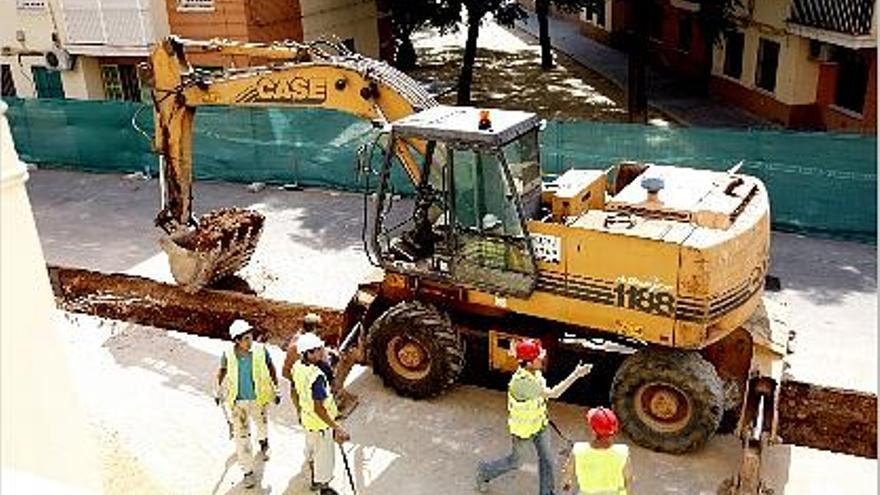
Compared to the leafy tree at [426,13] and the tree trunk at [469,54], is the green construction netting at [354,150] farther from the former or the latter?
the leafy tree at [426,13]

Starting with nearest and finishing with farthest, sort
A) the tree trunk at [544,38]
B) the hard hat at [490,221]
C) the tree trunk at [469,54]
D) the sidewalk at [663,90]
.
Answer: the hard hat at [490,221], the tree trunk at [469,54], the sidewalk at [663,90], the tree trunk at [544,38]

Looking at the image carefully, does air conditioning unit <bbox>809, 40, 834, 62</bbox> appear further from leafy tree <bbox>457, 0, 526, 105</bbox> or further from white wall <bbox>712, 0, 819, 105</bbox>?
leafy tree <bbox>457, 0, 526, 105</bbox>

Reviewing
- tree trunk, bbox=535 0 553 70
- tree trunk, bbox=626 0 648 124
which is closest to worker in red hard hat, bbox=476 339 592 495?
tree trunk, bbox=626 0 648 124

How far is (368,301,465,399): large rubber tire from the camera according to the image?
9344mm

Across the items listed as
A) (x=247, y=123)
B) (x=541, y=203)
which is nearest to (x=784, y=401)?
(x=541, y=203)

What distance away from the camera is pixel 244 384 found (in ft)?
26.6

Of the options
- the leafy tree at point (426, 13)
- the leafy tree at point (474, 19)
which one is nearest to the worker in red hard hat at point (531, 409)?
the leafy tree at point (474, 19)

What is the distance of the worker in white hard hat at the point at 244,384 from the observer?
26.5 ft

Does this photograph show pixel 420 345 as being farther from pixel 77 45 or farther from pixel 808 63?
pixel 77 45

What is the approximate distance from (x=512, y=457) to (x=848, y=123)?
14836 mm

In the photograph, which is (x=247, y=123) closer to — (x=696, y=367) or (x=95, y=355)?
(x=95, y=355)

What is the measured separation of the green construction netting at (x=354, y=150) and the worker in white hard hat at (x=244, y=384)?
26.4 ft

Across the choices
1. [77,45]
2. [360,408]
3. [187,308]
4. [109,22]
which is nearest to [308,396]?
[360,408]

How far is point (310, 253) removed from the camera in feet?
47.2
